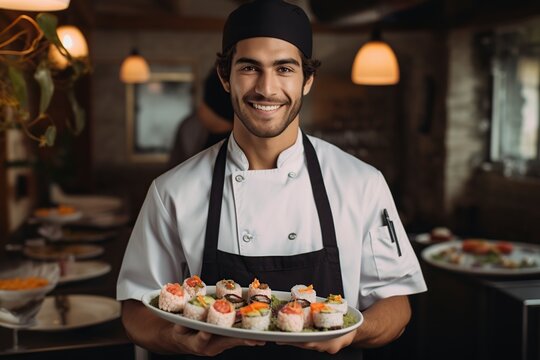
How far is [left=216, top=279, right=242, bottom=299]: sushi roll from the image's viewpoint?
1546 mm

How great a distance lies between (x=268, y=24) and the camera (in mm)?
1601

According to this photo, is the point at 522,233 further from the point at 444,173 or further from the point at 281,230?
the point at 281,230

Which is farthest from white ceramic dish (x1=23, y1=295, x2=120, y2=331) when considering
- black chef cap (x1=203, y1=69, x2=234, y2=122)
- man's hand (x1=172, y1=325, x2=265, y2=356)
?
black chef cap (x1=203, y1=69, x2=234, y2=122)

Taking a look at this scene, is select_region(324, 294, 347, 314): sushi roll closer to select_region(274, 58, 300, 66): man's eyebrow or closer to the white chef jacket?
the white chef jacket

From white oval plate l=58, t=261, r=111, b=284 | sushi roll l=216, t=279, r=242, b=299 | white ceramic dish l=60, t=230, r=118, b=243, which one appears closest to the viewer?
sushi roll l=216, t=279, r=242, b=299

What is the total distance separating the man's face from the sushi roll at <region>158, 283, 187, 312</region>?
42 centimetres

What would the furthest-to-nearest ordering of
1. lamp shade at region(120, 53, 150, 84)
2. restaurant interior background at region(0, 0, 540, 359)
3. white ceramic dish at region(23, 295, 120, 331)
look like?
restaurant interior background at region(0, 0, 540, 359)
lamp shade at region(120, 53, 150, 84)
white ceramic dish at region(23, 295, 120, 331)

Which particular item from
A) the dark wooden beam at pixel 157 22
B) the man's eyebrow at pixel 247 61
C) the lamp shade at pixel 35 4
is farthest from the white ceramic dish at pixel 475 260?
the dark wooden beam at pixel 157 22

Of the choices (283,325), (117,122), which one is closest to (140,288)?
(283,325)

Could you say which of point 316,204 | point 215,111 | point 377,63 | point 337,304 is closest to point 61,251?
point 215,111

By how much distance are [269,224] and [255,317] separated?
14.1 inches

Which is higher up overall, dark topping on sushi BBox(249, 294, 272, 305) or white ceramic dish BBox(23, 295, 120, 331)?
dark topping on sushi BBox(249, 294, 272, 305)

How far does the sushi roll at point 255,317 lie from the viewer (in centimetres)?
138

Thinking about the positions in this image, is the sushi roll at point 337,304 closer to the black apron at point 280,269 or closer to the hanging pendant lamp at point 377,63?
the black apron at point 280,269
